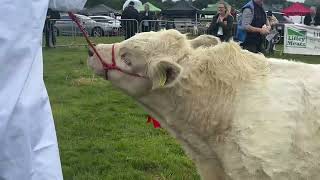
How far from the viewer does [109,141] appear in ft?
24.7

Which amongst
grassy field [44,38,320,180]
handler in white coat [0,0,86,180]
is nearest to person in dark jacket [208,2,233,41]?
grassy field [44,38,320,180]

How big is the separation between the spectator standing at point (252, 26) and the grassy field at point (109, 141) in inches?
107

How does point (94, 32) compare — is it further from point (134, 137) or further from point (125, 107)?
point (134, 137)

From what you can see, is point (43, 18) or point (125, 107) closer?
point (43, 18)

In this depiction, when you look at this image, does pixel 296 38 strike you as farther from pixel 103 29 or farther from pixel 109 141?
pixel 109 141

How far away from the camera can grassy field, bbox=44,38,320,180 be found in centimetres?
637

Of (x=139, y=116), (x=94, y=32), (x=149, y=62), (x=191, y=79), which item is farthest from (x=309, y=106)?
(x=94, y=32)

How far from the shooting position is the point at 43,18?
2.69m

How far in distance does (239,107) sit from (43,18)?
6.11 feet

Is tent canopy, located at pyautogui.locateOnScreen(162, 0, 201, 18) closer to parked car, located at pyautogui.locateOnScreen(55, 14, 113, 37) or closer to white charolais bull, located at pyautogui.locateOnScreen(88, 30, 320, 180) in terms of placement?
parked car, located at pyautogui.locateOnScreen(55, 14, 113, 37)

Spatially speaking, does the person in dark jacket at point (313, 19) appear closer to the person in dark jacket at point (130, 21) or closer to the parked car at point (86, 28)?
the person in dark jacket at point (130, 21)

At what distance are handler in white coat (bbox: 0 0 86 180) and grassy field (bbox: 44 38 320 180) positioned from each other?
3532 millimetres

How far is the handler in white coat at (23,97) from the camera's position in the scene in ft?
8.32

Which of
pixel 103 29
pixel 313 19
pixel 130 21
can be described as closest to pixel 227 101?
pixel 130 21
